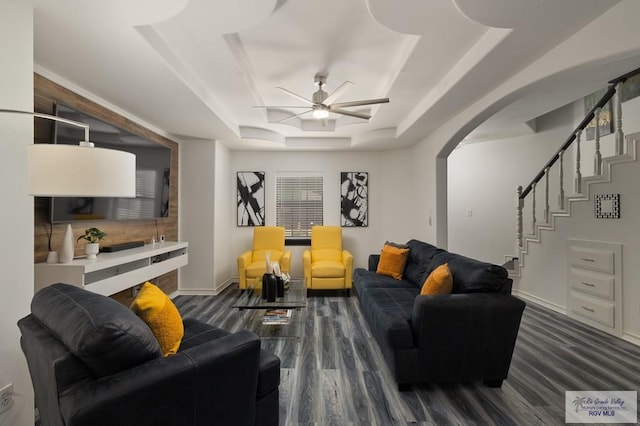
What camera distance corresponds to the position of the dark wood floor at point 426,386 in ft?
5.90

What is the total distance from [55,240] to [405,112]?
13.2ft

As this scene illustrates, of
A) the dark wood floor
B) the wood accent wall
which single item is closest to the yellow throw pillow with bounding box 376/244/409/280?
the dark wood floor

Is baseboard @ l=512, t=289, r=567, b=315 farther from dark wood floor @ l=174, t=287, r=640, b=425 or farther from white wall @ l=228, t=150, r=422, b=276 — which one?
white wall @ l=228, t=150, r=422, b=276

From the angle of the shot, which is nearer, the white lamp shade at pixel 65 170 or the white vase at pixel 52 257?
the white lamp shade at pixel 65 170

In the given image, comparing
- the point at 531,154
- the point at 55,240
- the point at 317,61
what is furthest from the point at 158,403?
the point at 531,154

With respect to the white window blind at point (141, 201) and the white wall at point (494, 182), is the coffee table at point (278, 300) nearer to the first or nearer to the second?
the white window blind at point (141, 201)

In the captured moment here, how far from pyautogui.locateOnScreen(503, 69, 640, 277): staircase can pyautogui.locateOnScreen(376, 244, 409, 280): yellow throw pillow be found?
6.30 feet

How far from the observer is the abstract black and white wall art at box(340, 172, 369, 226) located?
5.24m

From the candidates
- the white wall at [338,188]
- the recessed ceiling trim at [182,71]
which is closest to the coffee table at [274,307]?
the white wall at [338,188]

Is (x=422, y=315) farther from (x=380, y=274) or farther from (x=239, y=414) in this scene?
(x=380, y=274)

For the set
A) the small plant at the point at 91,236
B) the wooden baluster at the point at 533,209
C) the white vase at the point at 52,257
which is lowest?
the white vase at the point at 52,257

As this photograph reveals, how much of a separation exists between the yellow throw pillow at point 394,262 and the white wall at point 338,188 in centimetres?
153

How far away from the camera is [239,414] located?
4.34ft

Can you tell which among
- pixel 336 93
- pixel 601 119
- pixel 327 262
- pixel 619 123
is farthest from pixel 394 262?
pixel 601 119
